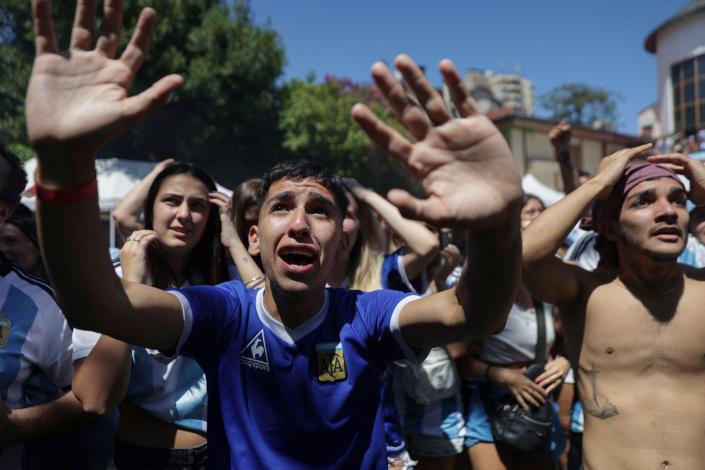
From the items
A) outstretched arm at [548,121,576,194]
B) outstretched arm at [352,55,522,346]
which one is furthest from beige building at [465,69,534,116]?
outstretched arm at [352,55,522,346]

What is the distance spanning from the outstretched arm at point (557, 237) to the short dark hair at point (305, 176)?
896 millimetres

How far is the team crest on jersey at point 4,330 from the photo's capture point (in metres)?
2.13

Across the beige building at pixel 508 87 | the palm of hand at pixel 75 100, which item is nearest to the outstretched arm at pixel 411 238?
the palm of hand at pixel 75 100

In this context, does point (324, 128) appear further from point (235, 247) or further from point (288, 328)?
point (288, 328)

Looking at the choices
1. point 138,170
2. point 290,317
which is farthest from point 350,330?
point 138,170

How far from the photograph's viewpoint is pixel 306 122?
69.8 feet

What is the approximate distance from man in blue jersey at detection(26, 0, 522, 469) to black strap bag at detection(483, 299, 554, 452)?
1852 mm

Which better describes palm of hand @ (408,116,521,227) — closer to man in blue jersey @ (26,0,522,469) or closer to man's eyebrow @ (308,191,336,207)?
man in blue jersey @ (26,0,522,469)

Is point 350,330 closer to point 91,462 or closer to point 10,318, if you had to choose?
point 10,318

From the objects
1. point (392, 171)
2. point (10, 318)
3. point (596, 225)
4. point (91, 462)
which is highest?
point (10, 318)

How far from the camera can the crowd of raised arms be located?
4.84ft

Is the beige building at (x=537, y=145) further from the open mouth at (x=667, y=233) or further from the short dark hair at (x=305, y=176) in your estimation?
the short dark hair at (x=305, y=176)

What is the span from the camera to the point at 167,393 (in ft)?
8.84

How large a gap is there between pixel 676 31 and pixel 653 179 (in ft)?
92.0
